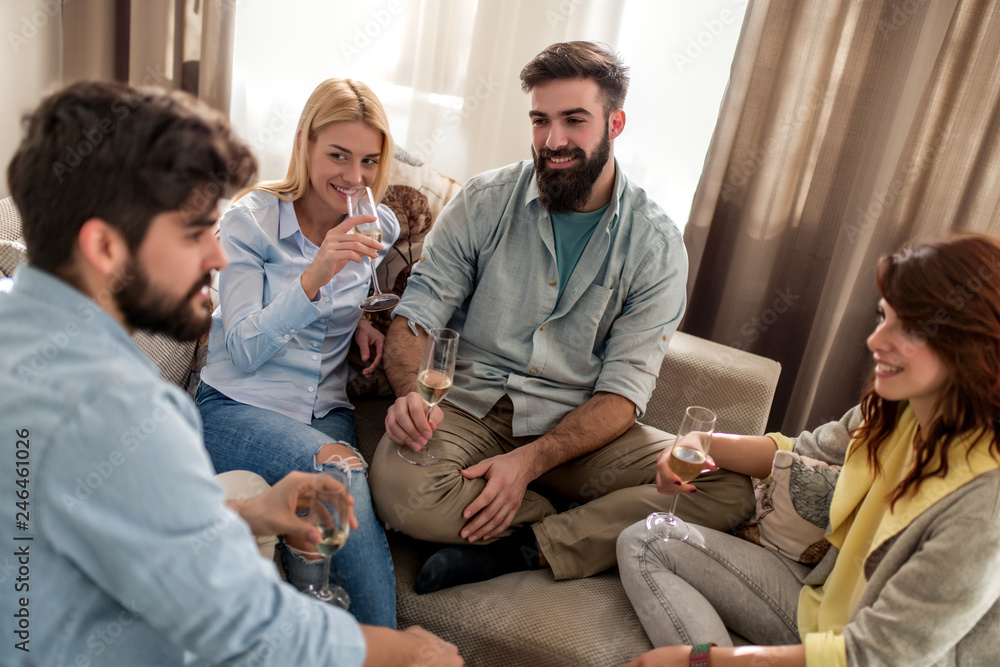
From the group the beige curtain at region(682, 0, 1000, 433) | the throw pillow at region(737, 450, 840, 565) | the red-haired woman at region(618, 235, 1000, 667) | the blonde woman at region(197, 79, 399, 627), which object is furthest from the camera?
the beige curtain at region(682, 0, 1000, 433)

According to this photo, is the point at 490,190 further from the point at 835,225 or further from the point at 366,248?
the point at 835,225

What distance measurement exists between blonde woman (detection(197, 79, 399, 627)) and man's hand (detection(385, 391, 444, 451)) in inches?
4.6

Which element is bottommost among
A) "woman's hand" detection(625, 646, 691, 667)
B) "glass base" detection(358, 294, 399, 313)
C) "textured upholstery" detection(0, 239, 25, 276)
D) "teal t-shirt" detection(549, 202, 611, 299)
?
"woman's hand" detection(625, 646, 691, 667)

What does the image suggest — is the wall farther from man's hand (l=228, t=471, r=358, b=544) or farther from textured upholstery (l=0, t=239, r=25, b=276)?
man's hand (l=228, t=471, r=358, b=544)

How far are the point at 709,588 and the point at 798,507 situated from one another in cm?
27

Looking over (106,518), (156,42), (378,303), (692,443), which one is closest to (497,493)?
(692,443)

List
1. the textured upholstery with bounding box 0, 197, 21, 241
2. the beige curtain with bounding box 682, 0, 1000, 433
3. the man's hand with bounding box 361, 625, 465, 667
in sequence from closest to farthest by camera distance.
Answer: the man's hand with bounding box 361, 625, 465, 667 → the textured upholstery with bounding box 0, 197, 21, 241 → the beige curtain with bounding box 682, 0, 1000, 433

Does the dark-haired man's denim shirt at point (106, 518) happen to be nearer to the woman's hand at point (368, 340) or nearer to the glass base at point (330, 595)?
the glass base at point (330, 595)

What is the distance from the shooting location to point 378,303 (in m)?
1.96

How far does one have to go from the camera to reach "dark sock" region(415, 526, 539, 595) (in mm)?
1607

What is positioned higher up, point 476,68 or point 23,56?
point 476,68

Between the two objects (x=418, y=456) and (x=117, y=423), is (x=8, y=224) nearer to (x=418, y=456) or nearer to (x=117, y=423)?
(x=418, y=456)

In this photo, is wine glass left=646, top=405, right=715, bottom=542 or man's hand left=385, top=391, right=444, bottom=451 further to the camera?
man's hand left=385, top=391, right=444, bottom=451

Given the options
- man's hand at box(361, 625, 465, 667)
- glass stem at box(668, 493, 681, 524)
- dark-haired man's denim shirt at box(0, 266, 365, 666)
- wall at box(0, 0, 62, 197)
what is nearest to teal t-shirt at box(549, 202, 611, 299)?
glass stem at box(668, 493, 681, 524)
